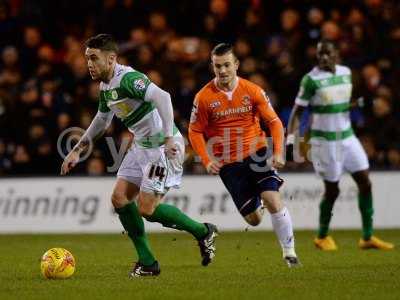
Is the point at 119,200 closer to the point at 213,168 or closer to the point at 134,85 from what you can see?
the point at 213,168

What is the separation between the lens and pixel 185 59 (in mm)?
16203

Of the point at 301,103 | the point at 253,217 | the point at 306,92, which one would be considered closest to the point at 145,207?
the point at 253,217

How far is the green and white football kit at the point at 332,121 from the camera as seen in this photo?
11898 mm

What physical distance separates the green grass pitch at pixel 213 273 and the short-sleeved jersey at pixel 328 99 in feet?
4.53

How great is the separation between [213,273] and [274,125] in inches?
56.7

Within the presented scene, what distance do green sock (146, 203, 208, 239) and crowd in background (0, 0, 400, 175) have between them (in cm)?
550

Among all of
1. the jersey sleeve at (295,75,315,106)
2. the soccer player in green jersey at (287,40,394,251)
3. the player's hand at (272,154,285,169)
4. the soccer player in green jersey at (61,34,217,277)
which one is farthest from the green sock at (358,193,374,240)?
the soccer player in green jersey at (61,34,217,277)

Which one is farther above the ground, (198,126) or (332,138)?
(198,126)

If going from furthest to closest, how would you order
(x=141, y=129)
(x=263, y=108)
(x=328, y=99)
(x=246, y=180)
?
(x=328, y=99), (x=246, y=180), (x=263, y=108), (x=141, y=129)

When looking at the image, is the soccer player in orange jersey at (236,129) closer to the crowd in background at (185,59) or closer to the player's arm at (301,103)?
the player's arm at (301,103)

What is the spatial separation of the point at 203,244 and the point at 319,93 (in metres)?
2.99

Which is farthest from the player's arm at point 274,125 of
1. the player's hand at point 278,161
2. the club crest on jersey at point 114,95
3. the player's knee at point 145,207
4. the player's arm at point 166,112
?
the club crest on jersey at point 114,95

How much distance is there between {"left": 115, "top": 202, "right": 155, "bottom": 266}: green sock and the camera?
355 inches

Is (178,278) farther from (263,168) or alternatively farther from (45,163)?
(45,163)
